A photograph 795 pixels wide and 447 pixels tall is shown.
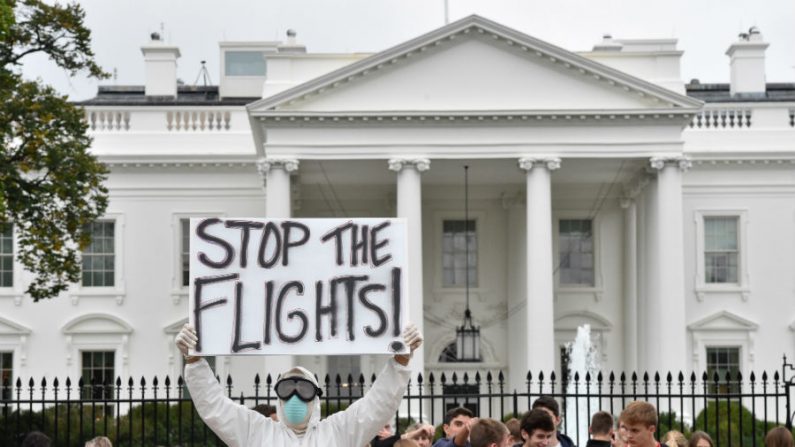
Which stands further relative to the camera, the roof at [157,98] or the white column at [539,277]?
the roof at [157,98]

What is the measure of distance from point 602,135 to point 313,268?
2984 centimetres

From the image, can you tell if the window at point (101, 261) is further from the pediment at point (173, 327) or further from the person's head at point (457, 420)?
the person's head at point (457, 420)

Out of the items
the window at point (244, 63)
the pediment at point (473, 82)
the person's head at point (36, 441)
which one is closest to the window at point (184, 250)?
the pediment at point (473, 82)

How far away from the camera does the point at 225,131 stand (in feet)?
145

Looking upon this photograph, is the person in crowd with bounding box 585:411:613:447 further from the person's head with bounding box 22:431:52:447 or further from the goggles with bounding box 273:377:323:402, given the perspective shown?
the goggles with bounding box 273:377:323:402

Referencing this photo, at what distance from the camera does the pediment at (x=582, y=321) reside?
43188mm

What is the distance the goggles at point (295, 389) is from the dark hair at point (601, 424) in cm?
399

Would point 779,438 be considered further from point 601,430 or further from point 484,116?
point 484,116

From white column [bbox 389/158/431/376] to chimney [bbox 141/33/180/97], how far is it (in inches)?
464

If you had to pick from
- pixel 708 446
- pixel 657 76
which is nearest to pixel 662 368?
pixel 657 76

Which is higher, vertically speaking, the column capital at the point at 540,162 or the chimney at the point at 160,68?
the chimney at the point at 160,68

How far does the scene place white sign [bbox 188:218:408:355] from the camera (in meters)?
8.31

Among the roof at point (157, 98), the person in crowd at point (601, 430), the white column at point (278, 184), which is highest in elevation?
the roof at point (157, 98)

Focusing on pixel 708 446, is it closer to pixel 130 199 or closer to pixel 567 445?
pixel 567 445
